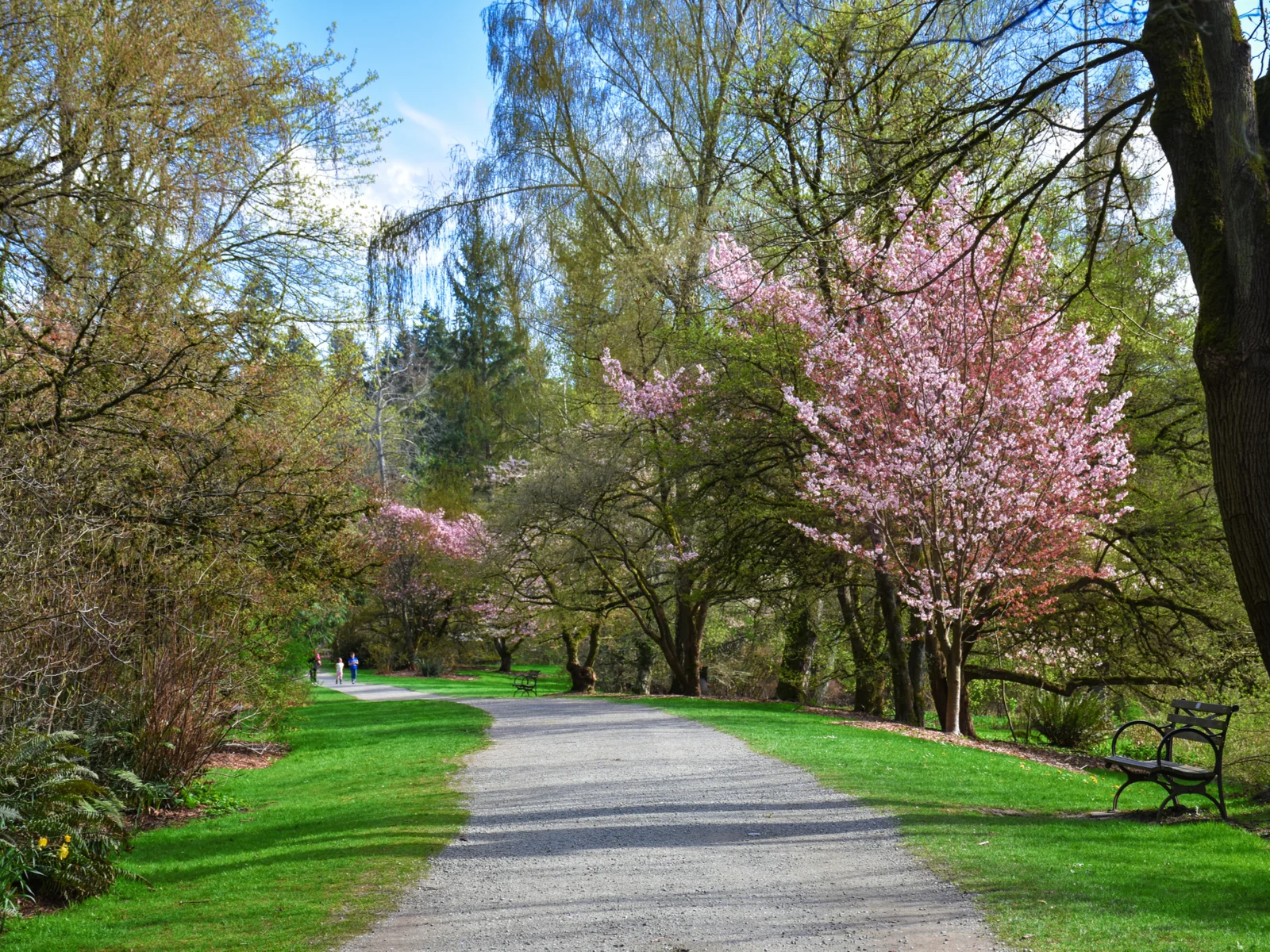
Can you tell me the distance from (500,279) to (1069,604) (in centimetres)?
1351

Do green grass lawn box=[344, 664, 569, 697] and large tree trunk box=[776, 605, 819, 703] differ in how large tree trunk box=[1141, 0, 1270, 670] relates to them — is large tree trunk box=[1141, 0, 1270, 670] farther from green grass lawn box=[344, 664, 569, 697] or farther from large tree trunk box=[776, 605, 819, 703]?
green grass lawn box=[344, 664, 569, 697]

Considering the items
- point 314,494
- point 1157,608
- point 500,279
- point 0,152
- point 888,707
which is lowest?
point 888,707

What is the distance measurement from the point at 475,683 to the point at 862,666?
17.7m

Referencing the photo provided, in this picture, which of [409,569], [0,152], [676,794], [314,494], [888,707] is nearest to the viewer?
[676,794]

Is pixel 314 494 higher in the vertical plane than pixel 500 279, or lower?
lower

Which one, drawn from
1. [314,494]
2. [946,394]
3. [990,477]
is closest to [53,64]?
[314,494]

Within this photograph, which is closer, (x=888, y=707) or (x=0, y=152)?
(x=0, y=152)

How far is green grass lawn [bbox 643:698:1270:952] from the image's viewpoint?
5.11 m

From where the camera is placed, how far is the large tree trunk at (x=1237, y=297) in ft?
16.9

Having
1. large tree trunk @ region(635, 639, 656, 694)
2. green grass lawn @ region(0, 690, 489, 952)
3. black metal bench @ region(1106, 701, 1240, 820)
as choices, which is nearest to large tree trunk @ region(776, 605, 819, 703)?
large tree trunk @ region(635, 639, 656, 694)

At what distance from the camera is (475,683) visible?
3309 cm

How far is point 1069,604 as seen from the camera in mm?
15953

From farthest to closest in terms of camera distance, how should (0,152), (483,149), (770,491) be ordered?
(483,149) < (770,491) < (0,152)

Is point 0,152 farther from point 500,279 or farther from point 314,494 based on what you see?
point 500,279
